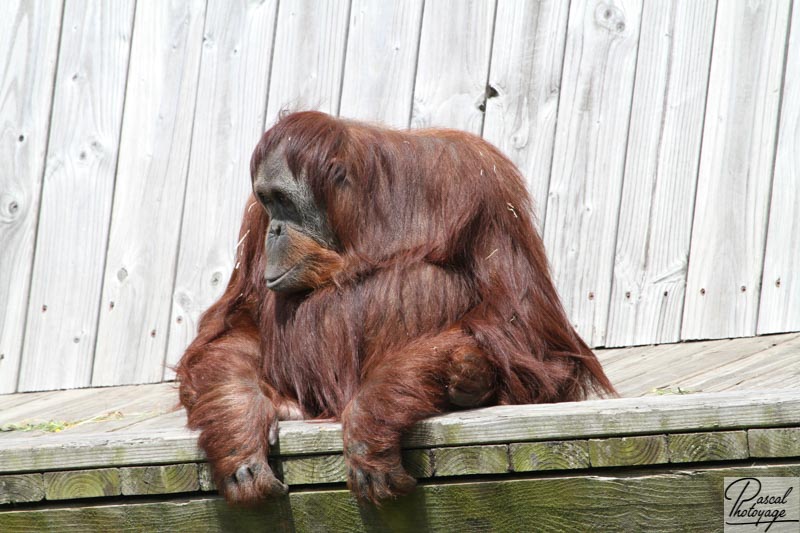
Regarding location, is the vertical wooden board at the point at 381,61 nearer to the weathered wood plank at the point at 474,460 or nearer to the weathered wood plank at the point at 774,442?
the weathered wood plank at the point at 474,460

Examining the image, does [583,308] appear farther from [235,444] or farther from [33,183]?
[33,183]

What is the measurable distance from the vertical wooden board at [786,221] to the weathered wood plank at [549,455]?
1.86 m

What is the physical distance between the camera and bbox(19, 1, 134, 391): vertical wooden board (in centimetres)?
518

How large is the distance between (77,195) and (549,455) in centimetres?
323

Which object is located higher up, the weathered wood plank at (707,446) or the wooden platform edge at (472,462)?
the weathered wood plank at (707,446)

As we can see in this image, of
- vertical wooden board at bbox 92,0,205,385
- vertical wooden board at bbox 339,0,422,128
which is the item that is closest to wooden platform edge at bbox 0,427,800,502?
vertical wooden board at bbox 92,0,205,385

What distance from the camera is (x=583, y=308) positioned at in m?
4.62

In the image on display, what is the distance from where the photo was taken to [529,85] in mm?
4730

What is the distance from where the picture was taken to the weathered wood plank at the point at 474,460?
2.77m

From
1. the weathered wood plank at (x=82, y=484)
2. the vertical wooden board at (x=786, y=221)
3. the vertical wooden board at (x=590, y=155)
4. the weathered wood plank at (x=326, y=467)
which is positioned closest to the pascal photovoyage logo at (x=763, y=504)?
the weathered wood plank at (x=326, y=467)

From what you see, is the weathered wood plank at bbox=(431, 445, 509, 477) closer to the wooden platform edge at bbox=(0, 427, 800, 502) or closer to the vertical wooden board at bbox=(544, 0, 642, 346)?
the wooden platform edge at bbox=(0, 427, 800, 502)

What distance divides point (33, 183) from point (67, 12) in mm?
838

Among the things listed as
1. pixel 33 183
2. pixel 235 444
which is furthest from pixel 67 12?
pixel 235 444

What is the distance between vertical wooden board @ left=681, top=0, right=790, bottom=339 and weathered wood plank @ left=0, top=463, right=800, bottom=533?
181cm
